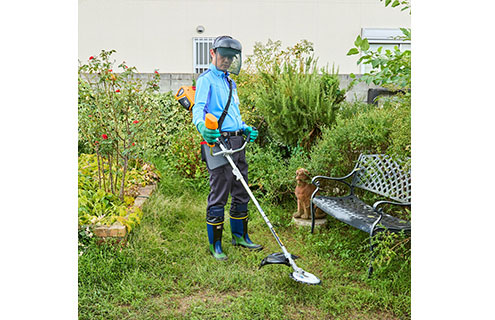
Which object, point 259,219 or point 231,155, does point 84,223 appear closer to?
point 231,155

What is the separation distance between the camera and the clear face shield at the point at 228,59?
11.9 feet

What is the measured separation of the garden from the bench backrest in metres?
0.17

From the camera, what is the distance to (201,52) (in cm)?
895

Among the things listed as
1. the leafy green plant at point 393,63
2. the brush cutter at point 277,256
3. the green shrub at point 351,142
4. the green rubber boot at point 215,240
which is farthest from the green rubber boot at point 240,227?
the leafy green plant at point 393,63

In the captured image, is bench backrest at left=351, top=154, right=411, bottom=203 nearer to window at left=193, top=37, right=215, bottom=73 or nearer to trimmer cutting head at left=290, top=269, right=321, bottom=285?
trimmer cutting head at left=290, top=269, right=321, bottom=285

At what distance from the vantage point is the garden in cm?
304

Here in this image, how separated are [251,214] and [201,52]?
509 cm

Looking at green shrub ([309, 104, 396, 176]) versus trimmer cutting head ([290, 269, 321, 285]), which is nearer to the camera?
trimmer cutting head ([290, 269, 321, 285])

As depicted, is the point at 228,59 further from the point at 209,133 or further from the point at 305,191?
the point at 305,191

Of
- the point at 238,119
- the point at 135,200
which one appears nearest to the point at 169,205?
the point at 135,200

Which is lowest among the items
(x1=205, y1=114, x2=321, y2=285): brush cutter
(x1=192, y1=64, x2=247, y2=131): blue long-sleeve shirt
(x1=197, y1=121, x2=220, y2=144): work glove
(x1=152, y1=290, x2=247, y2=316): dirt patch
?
(x1=152, y1=290, x2=247, y2=316): dirt patch

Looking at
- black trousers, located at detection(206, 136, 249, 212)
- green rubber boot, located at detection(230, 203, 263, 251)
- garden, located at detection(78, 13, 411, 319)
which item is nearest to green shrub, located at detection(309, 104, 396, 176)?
garden, located at detection(78, 13, 411, 319)

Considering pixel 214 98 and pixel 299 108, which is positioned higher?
pixel 299 108

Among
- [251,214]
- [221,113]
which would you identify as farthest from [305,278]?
[251,214]
